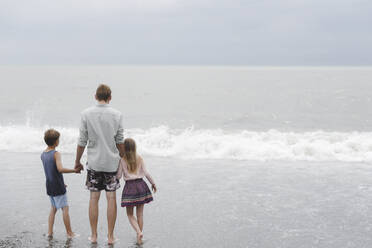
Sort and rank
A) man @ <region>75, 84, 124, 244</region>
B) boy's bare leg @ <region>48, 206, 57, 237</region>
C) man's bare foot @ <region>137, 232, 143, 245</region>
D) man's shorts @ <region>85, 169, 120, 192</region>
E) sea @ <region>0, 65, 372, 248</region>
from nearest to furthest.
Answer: man @ <region>75, 84, 124, 244</region> < man's shorts @ <region>85, 169, 120, 192</region> < man's bare foot @ <region>137, 232, 143, 245</region> < boy's bare leg @ <region>48, 206, 57, 237</region> < sea @ <region>0, 65, 372, 248</region>

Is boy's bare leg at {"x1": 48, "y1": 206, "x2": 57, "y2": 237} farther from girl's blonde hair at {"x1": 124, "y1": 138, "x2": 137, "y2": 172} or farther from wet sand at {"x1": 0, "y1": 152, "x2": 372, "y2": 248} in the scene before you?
girl's blonde hair at {"x1": 124, "y1": 138, "x2": 137, "y2": 172}

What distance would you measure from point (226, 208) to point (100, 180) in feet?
7.67

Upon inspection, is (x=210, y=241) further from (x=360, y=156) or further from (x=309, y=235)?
(x=360, y=156)

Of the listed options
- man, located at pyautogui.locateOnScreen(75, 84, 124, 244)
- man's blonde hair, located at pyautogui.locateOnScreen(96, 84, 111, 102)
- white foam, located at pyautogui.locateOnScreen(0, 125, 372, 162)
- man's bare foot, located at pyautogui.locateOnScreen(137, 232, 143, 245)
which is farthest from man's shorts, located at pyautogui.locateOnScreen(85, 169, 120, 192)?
white foam, located at pyautogui.locateOnScreen(0, 125, 372, 162)

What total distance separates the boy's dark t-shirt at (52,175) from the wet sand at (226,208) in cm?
63

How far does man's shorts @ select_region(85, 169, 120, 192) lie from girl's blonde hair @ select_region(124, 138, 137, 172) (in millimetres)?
237

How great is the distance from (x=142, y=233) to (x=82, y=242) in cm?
73

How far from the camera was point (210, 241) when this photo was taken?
4727mm

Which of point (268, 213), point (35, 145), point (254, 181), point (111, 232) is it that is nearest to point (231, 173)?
point (254, 181)

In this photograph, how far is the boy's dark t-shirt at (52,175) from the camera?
4.48m

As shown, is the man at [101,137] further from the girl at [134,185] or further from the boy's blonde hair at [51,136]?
the boy's blonde hair at [51,136]

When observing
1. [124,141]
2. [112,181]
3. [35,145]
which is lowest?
[35,145]

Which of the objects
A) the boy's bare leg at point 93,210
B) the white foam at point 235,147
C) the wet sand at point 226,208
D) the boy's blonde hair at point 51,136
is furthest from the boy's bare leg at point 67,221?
the white foam at point 235,147

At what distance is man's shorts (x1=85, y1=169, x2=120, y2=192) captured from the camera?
4387 mm
